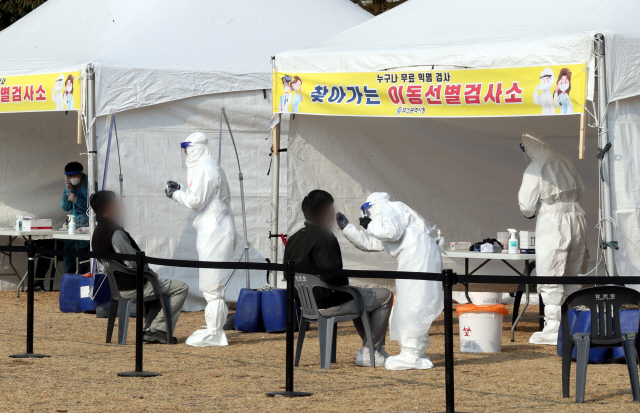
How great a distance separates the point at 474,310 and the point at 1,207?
22.9 ft

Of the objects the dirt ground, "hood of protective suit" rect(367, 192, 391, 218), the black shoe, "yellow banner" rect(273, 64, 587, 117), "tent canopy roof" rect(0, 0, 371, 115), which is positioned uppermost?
"tent canopy roof" rect(0, 0, 371, 115)

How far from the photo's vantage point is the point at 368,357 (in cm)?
657

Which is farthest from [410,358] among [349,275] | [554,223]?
[554,223]

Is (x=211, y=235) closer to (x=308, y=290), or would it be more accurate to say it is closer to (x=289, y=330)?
(x=308, y=290)

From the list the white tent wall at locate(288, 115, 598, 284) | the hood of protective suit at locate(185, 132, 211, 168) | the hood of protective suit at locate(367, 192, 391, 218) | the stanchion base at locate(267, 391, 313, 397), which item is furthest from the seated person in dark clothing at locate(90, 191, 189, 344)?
the stanchion base at locate(267, 391, 313, 397)

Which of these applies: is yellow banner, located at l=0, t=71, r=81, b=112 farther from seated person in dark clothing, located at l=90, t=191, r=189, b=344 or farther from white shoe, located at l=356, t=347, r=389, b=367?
white shoe, located at l=356, t=347, r=389, b=367

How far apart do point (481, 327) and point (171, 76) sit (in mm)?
4420

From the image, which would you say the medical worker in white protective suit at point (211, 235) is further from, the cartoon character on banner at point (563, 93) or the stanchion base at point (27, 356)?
the cartoon character on banner at point (563, 93)

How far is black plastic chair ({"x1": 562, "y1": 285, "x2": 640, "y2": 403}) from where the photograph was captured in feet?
17.1

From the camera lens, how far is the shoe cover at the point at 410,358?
630cm

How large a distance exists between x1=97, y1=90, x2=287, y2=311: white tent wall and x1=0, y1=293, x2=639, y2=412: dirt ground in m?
2.08

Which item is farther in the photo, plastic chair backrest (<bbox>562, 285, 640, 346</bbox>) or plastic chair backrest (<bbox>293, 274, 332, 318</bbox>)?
plastic chair backrest (<bbox>293, 274, 332, 318</bbox>)

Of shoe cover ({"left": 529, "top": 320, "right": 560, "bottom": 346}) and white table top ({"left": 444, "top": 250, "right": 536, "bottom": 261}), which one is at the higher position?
white table top ({"left": 444, "top": 250, "right": 536, "bottom": 261})

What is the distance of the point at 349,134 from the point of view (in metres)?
9.55
